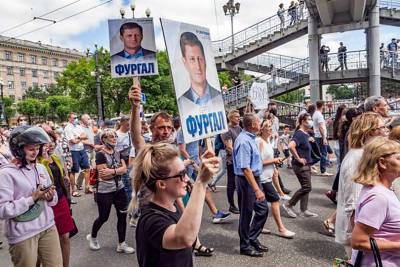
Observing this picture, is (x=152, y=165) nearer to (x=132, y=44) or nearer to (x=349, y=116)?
(x=132, y=44)

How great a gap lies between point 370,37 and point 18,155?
20184 millimetres

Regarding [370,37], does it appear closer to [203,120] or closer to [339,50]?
[339,50]

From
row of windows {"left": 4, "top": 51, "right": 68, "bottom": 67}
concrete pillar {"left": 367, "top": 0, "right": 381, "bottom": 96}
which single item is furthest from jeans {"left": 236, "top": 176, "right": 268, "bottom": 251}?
row of windows {"left": 4, "top": 51, "right": 68, "bottom": 67}

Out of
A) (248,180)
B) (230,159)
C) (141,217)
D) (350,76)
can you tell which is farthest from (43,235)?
(350,76)

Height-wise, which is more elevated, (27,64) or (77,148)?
(27,64)

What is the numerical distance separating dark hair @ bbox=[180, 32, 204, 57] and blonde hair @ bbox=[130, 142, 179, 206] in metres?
0.89

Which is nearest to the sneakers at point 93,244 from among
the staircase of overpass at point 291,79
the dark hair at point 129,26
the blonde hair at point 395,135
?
the dark hair at point 129,26

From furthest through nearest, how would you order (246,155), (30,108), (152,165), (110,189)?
(30,108) → (110,189) → (246,155) → (152,165)

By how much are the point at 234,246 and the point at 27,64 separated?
10483cm

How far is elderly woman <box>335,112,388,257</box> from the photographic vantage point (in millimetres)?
3084

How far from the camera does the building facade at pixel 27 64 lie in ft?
299

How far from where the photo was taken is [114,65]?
148 inches

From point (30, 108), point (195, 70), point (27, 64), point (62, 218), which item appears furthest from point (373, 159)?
point (27, 64)

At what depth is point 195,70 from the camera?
2.60 metres
